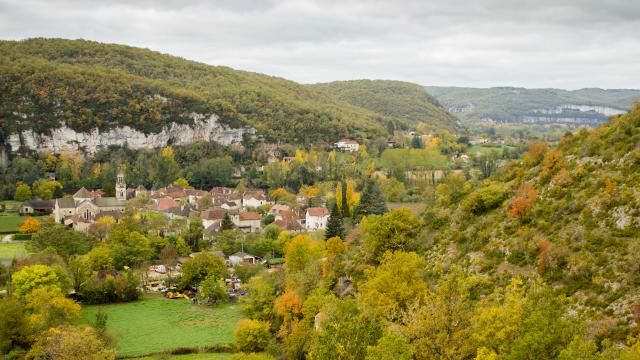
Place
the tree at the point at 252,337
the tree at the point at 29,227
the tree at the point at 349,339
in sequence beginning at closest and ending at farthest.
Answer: the tree at the point at 349,339 → the tree at the point at 252,337 → the tree at the point at 29,227

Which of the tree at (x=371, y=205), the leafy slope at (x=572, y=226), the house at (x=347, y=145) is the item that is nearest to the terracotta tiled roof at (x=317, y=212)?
the tree at (x=371, y=205)

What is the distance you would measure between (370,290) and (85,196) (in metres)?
63.3

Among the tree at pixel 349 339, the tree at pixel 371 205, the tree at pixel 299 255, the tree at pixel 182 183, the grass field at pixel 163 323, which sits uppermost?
the tree at pixel 349 339

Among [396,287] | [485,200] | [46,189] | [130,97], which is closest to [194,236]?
[46,189]

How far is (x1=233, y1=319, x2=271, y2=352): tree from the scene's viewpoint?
29719 millimetres

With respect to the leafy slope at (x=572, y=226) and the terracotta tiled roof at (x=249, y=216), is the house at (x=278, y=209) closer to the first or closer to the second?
the terracotta tiled roof at (x=249, y=216)

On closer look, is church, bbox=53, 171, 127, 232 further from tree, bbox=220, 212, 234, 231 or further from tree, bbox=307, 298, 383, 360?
tree, bbox=307, 298, 383, 360

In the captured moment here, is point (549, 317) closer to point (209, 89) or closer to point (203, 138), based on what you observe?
point (203, 138)

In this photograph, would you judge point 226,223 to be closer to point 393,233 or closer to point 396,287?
point 393,233

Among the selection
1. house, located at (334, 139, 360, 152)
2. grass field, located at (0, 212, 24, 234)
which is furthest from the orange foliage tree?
house, located at (334, 139, 360, 152)

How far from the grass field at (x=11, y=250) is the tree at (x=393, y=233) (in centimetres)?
3486

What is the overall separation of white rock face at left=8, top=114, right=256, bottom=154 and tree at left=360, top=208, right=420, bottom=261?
8918cm

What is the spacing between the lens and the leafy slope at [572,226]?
1773cm

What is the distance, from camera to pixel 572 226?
843 inches
